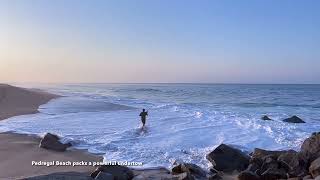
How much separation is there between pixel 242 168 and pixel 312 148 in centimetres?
239

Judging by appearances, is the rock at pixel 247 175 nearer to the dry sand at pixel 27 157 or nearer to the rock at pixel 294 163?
the rock at pixel 294 163

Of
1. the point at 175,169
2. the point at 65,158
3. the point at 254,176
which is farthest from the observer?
the point at 65,158

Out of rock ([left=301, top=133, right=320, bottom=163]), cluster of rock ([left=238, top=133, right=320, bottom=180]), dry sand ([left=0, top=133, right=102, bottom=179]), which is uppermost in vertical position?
rock ([left=301, top=133, right=320, bottom=163])

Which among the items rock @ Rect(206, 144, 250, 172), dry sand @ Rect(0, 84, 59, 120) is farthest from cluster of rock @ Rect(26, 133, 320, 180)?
dry sand @ Rect(0, 84, 59, 120)

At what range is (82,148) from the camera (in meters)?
13.5

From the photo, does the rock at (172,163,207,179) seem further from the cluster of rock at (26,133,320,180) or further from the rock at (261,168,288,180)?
the rock at (261,168,288,180)

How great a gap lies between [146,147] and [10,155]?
4577 mm

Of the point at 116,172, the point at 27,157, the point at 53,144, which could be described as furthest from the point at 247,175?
the point at 53,144

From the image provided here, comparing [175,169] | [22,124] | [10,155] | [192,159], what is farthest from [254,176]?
[22,124]

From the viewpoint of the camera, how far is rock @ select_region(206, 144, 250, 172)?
35.8 ft

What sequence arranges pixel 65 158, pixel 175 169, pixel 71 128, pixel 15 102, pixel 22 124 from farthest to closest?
pixel 15 102 < pixel 22 124 < pixel 71 128 < pixel 65 158 < pixel 175 169

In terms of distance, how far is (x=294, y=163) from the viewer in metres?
10.2

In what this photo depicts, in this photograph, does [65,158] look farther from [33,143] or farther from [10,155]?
[33,143]

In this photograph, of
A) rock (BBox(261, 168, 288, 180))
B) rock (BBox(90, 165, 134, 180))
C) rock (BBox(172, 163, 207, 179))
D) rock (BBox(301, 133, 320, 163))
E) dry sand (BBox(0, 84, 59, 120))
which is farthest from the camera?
dry sand (BBox(0, 84, 59, 120))
